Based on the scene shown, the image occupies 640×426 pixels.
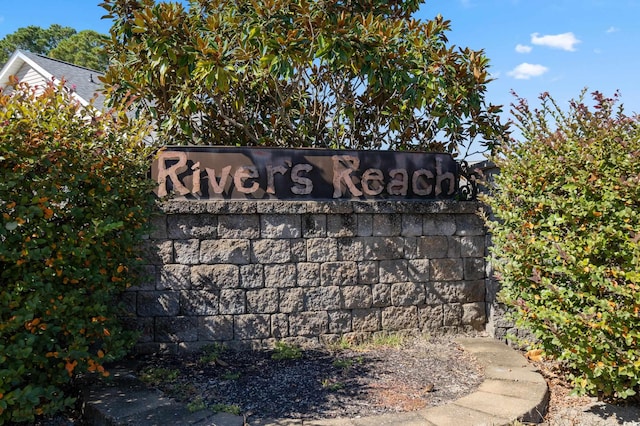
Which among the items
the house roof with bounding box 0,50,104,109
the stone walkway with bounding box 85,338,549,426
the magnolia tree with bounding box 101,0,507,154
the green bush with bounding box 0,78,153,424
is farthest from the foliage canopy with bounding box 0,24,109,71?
the stone walkway with bounding box 85,338,549,426

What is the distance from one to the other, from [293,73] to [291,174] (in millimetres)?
1388

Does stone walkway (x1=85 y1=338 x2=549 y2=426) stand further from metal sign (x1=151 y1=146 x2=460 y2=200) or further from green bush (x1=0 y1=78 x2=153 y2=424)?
metal sign (x1=151 y1=146 x2=460 y2=200)

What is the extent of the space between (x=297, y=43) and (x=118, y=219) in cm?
290

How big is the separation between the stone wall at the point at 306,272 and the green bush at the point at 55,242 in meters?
1.00

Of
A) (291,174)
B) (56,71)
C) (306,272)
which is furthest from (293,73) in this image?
(56,71)

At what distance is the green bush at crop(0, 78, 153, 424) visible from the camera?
3.10m

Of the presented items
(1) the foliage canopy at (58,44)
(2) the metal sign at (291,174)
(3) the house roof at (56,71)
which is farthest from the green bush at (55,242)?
(1) the foliage canopy at (58,44)

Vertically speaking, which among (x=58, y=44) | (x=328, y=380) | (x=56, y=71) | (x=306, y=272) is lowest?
(x=328, y=380)

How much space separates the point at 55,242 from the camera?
3.41m

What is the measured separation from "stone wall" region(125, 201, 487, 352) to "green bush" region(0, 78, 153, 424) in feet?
3.29

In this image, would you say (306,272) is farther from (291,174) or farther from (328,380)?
(328,380)

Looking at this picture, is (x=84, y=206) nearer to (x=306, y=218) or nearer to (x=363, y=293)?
(x=306, y=218)

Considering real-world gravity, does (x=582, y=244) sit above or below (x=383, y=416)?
above

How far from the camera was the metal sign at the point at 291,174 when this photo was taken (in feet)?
17.1
